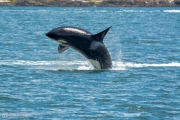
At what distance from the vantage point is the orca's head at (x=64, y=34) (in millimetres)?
40719

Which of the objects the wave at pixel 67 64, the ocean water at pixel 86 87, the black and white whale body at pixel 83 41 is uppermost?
the black and white whale body at pixel 83 41

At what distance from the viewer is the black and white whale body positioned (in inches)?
1614

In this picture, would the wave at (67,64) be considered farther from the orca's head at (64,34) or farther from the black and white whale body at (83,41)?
the orca's head at (64,34)

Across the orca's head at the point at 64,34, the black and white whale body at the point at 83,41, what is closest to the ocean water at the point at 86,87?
the black and white whale body at the point at 83,41

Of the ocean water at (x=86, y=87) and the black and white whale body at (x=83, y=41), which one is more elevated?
the black and white whale body at (x=83, y=41)

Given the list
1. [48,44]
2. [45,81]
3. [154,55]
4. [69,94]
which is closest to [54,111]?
[69,94]

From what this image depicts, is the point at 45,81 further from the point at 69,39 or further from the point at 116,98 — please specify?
the point at 116,98

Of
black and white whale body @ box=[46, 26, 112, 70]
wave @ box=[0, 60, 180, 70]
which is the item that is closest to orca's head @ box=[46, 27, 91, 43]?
black and white whale body @ box=[46, 26, 112, 70]

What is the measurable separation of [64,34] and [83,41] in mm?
1104

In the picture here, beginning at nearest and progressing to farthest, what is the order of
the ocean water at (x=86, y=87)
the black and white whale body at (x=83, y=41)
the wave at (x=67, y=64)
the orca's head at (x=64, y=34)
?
the ocean water at (x=86, y=87) < the orca's head at (x=64, y=34) < the black and white whale body at (x=83, y=41) < the wave at (x=67, y=64)

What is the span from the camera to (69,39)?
41.4 metres

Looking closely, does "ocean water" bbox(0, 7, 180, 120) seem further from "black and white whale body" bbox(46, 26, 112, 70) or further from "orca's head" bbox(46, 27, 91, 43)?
"orca's head" bbox(46, 27, 91, 43)

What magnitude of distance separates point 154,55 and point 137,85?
16867 millimetres

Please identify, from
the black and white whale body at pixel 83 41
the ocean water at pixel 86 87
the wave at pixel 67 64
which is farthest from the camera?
the wave at pixel 67 64
